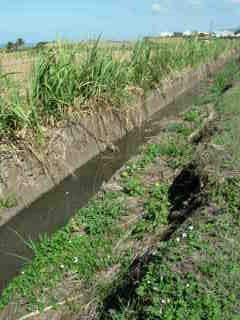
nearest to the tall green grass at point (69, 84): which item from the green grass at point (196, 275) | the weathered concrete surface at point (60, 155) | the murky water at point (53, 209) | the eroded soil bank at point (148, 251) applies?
the weathered concrete surface at point (60, 155)

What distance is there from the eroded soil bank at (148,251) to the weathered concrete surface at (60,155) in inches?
32.3

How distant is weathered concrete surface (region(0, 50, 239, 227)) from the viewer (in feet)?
13.3

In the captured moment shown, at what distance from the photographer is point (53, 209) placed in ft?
13.8

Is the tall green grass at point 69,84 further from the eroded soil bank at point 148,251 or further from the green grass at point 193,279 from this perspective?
the green grass at point 193,279

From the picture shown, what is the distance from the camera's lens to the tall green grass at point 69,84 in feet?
13.8

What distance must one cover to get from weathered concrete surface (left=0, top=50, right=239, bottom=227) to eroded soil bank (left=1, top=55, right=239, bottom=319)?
2.69ft

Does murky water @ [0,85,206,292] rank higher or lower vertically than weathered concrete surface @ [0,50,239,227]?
lower

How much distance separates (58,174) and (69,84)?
121cm

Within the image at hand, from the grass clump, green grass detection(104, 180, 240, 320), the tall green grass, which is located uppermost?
the tall green grass

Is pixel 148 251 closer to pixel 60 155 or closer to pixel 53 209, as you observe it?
pixel 53 209

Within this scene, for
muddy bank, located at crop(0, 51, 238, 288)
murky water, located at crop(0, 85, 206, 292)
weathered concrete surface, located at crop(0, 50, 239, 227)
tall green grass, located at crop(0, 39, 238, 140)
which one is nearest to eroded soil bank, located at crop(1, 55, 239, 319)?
murky water, located at crop(0, 85, 206, 292)

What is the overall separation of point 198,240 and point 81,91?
11.5 ft

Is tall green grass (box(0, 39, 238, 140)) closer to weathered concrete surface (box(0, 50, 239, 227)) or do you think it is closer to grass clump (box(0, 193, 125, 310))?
weathered concrete surface (box(0, 50, 239, 227))

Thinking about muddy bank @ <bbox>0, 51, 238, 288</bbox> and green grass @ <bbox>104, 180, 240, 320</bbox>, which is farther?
muddy bank @ <bbox>0, 51, 238, 288</bbox>
